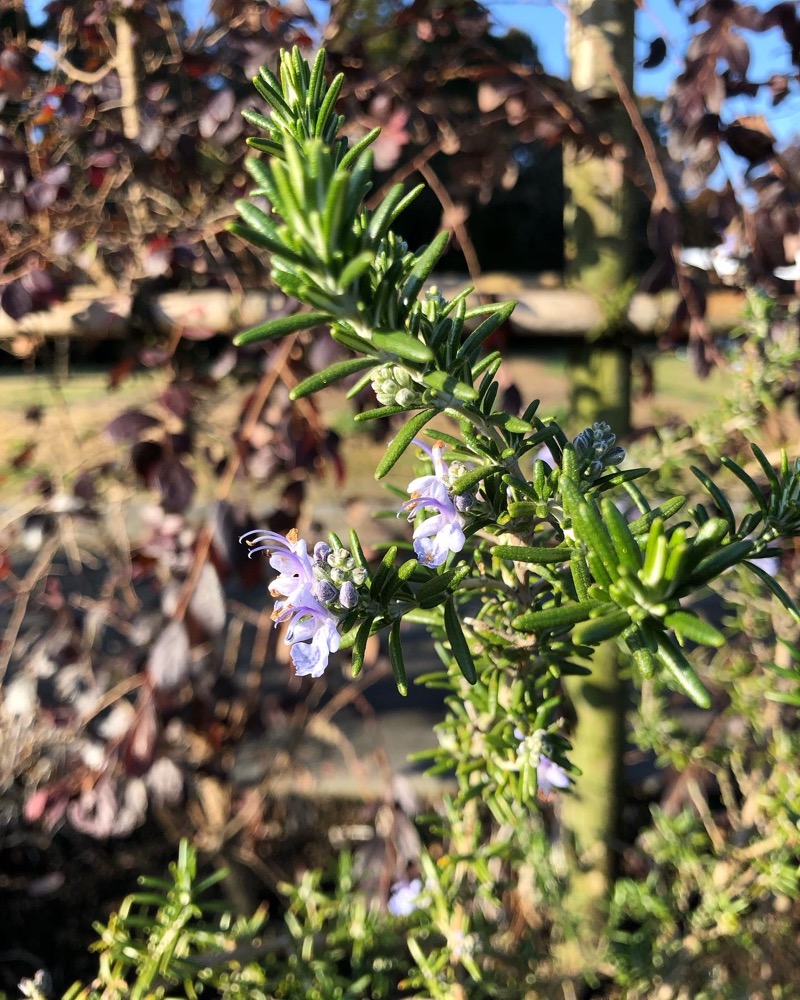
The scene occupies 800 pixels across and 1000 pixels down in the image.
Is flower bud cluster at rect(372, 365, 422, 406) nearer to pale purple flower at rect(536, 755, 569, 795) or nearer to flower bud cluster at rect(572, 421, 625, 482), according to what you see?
flower bud cluster at rect(572, 421, 625, 482)

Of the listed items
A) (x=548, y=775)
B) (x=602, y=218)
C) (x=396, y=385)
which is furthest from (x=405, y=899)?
(x=602, y=218)

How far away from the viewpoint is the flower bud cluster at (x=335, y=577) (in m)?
0.34

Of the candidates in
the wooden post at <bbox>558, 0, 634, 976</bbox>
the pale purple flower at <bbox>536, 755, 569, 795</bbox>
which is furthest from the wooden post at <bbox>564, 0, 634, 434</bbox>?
the pale purple flower at <bbox>536, 755, 569, 795</bbox>

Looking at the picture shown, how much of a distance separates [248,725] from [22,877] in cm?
63

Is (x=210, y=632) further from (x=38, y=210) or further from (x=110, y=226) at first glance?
(x=110, y=226)

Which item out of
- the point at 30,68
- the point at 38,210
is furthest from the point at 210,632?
the point at 30,68

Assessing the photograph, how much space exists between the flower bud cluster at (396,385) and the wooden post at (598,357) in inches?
28.6

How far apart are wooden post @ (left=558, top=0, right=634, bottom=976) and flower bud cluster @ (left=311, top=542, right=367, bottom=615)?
2.29 feet

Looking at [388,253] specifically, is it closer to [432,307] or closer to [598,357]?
[432,307]

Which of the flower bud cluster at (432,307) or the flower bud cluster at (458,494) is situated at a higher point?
the flower bud cluster at (432,307)

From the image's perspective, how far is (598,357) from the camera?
1.02 m

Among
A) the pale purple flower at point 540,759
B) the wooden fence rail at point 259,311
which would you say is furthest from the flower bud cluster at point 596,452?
the wooden fence rail at point 259,311

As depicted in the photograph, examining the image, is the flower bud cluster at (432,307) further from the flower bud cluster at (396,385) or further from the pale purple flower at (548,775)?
the pale purple flower at (548,775)

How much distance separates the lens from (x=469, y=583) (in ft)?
1.41
